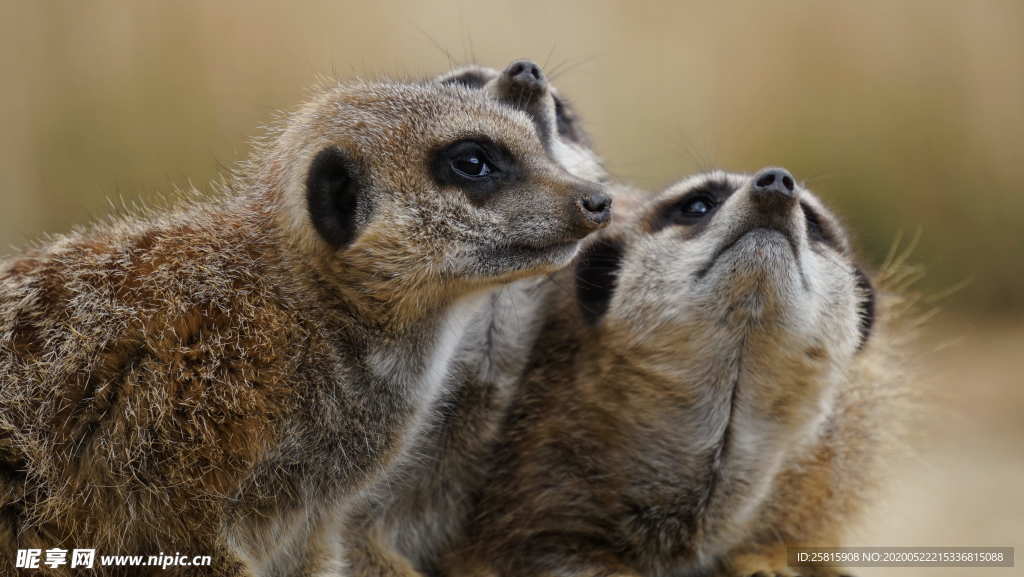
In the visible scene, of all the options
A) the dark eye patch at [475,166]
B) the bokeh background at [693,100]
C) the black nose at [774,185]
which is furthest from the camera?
the bokeh background at [693,100]

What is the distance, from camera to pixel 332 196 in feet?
11.5

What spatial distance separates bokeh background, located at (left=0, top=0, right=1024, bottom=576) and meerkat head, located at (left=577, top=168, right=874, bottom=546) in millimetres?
5389

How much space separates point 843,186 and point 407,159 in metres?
→ 8.45

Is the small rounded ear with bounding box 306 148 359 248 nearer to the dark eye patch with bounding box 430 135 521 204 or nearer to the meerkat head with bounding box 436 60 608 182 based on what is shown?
the dark eye patch with bounding box 430 135 521 204

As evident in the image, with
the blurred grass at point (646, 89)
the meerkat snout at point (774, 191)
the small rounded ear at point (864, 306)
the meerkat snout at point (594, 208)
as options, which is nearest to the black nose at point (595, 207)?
the meerkat snout at point (594, 208)

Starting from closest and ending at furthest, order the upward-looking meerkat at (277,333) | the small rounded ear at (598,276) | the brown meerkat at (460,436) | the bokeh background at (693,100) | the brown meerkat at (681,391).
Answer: the upward-looking meerkat at (277,333), the brown meerkat at (681,391), the brown meerkat at (460,436), the small rounded ear at (598,276), the bokeh background at (693,100)

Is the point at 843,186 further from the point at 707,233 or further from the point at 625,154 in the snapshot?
the point at 707,233

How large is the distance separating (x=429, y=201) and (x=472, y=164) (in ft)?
0.59

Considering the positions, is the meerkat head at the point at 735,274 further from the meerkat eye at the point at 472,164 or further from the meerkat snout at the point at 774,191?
the meerkat eye at the point at 472,164

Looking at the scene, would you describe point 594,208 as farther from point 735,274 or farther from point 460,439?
point 460,439

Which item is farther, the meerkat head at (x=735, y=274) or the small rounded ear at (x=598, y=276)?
the small rounded ear at (x=598, y=276)

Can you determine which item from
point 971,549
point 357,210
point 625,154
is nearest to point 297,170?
point 357,210

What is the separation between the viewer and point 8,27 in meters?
10.0

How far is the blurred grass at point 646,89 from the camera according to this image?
10.0 m
